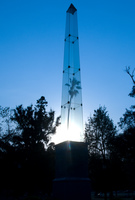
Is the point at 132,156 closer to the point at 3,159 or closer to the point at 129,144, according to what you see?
the point at 129,144

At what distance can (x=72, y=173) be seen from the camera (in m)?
9.71

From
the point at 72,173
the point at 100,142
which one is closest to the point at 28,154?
the point at 100,142

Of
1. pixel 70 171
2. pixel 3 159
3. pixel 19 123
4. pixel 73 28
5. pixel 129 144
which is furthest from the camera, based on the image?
pixel 19 123

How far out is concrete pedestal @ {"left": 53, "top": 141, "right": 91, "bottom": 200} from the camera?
943 centimetres

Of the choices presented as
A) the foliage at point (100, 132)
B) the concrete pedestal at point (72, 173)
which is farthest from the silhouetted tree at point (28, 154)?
the concrete pedestal at point (72, 173)

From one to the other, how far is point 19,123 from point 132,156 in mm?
16464

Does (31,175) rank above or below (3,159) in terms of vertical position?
below

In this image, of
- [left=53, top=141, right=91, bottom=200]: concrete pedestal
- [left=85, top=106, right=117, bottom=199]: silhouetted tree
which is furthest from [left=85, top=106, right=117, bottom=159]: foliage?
[left=53, top=141, right=91, bottom=200]: concrete pedestal

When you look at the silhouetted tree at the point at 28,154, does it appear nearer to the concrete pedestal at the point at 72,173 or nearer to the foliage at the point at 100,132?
the foliage at the point at 100,132

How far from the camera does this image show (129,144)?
1009 inches

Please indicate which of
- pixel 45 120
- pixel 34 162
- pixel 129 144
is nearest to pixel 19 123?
pixel 45 120

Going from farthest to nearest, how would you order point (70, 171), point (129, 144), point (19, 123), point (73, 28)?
point (19, 123)
point (129, 144)
point (73, 28)
point (70, 171)

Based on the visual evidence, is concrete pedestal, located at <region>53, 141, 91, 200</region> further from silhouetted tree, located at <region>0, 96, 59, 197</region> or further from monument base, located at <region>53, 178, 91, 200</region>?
silhouetted tree, located at <region>0, 96, 59, 197</region>

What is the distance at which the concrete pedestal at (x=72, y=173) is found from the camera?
9430mm
